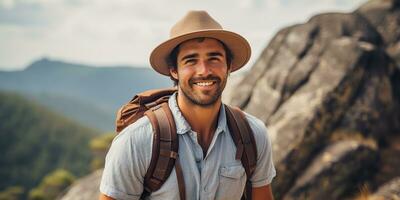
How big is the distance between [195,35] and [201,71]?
15.1 inches

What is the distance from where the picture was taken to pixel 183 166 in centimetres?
378

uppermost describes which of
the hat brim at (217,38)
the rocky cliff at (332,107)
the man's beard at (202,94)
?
the hat brim at (217,38)

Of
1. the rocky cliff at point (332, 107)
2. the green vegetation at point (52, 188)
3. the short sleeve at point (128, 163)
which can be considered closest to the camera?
the short sleeve at point (128, 163)

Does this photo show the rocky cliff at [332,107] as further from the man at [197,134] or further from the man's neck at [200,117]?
the man's neck at [200,117]

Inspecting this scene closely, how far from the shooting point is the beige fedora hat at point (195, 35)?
13.1ft

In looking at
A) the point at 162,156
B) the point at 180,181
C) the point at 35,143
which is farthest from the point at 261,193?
the point at 35,143

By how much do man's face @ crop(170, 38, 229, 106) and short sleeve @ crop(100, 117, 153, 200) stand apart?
66cm

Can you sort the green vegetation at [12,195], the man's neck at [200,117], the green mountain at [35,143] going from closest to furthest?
1. the man's neck at [200,117]
2. the green vegetation at [12,195]
3. the green mountain at [35,143]

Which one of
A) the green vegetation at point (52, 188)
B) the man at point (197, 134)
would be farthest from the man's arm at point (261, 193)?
the green vegetation at point (52, 188)

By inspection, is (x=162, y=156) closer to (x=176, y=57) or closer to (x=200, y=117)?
(x=200, y=117)

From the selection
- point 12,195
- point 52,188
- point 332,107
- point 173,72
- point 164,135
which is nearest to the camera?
point 164,135

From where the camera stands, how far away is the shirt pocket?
3865 mm

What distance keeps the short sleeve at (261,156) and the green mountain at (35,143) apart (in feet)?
451

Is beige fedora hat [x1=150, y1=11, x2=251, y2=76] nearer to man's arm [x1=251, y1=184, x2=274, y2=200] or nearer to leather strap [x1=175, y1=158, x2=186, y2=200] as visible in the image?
leather strap [x1=175, y1=158, x2=186, y2=200]
